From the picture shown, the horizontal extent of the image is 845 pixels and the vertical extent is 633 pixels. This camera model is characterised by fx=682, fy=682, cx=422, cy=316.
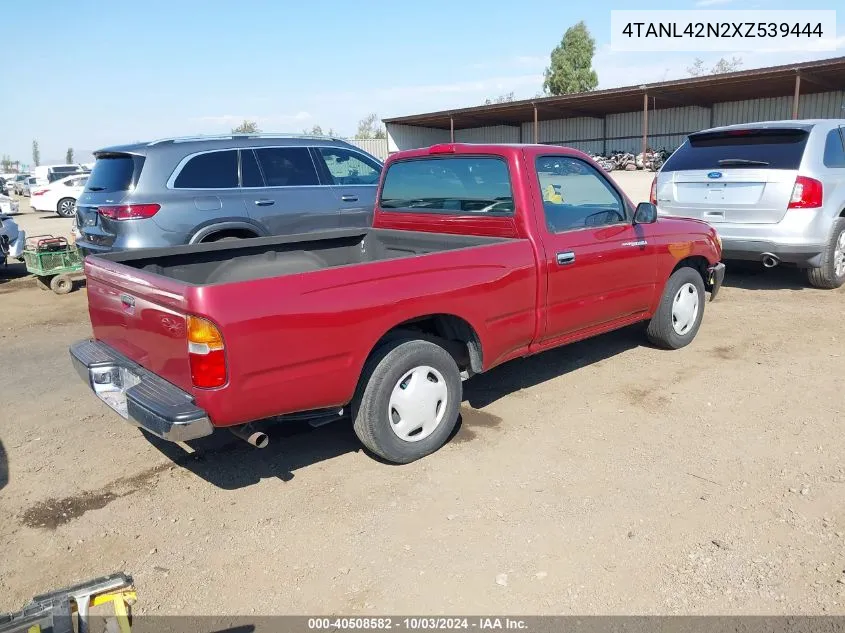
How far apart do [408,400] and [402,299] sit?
0.60 m

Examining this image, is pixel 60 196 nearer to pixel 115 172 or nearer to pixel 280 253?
pixel 115 172

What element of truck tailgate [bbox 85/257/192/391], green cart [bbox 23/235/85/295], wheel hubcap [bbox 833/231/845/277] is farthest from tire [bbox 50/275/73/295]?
wheel hubcap [bbox 833/231/845/277]

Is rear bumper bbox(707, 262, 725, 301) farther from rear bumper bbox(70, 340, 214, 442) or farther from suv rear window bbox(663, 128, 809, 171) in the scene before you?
rear bumper bbox(70, 340, 214, 442)

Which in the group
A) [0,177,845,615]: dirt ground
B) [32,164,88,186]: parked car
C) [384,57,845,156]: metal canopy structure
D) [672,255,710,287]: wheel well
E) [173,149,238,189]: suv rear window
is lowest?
[0,177,845,615]: dirt ground

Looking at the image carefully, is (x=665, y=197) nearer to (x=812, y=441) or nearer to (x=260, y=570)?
(x=812, y=441)

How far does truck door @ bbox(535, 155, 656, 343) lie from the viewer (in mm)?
4477

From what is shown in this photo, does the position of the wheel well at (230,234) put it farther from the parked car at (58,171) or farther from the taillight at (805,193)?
the parked car at (58,171)

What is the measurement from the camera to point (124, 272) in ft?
11.7

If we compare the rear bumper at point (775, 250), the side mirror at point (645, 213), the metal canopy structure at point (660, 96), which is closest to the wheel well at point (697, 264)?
the side mirror at point (645, 213)

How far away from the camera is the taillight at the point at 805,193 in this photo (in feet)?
23.0

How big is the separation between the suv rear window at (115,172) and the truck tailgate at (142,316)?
317cm

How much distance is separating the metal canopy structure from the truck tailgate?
69.2ft

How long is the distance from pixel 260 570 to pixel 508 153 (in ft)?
9.57

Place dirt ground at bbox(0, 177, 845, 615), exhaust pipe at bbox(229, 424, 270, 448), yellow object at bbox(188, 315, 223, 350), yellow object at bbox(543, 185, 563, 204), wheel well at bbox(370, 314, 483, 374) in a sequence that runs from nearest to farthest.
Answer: dirt ground at bbox(0, 177, 845, 615)
yellow object at bbox(188, 315, 223, 350)
exhaust pipe at bbox(229, 424, 270, 448)
wheel well at bbox(370, 314, 483, 374)
yellow object at bbox(543, 185, 563, 204)
